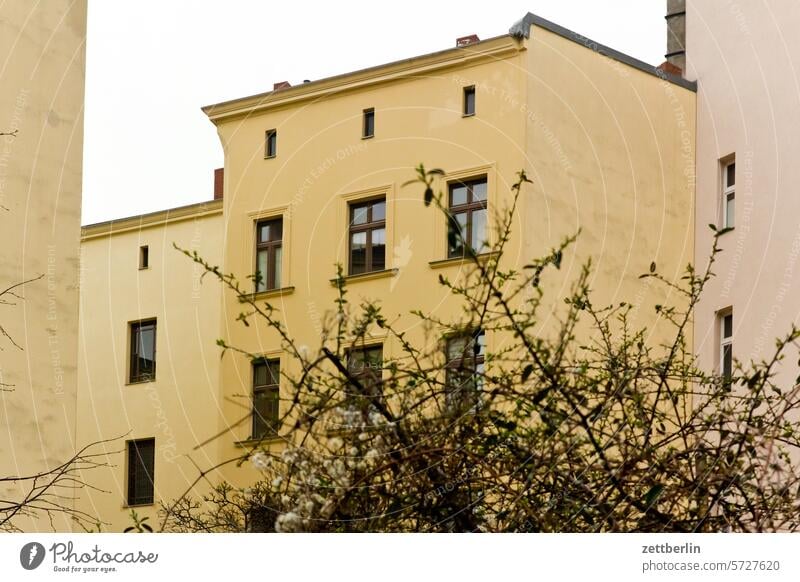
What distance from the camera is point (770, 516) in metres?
4.32

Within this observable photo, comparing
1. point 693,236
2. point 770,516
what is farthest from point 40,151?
point 770,516

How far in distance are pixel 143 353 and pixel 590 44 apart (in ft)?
30.5

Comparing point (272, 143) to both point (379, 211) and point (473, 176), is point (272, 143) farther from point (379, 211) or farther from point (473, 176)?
point (473, 176)

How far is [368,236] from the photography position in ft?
77.4

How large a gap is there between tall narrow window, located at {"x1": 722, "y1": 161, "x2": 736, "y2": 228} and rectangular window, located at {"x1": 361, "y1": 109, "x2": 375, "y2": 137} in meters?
5.56

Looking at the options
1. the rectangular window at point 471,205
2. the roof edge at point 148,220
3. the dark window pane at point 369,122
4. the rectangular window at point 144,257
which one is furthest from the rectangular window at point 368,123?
the rectangular window at point 144,257

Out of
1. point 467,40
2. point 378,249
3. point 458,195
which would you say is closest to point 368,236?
point 378,249

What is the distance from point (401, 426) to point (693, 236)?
18.2 metres

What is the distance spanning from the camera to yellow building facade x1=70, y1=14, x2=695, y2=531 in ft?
72.5

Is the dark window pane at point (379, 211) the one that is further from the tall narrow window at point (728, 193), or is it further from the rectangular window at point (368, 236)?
the tall narrow window at point (728, 193)

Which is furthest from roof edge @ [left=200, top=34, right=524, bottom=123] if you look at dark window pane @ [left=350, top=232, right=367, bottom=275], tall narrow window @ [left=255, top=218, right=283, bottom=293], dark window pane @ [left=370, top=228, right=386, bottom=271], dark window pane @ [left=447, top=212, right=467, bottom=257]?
dark window pane @ [left=447, top=212, right=467, bottom=257]

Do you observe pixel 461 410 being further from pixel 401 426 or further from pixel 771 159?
pixel 771 159
